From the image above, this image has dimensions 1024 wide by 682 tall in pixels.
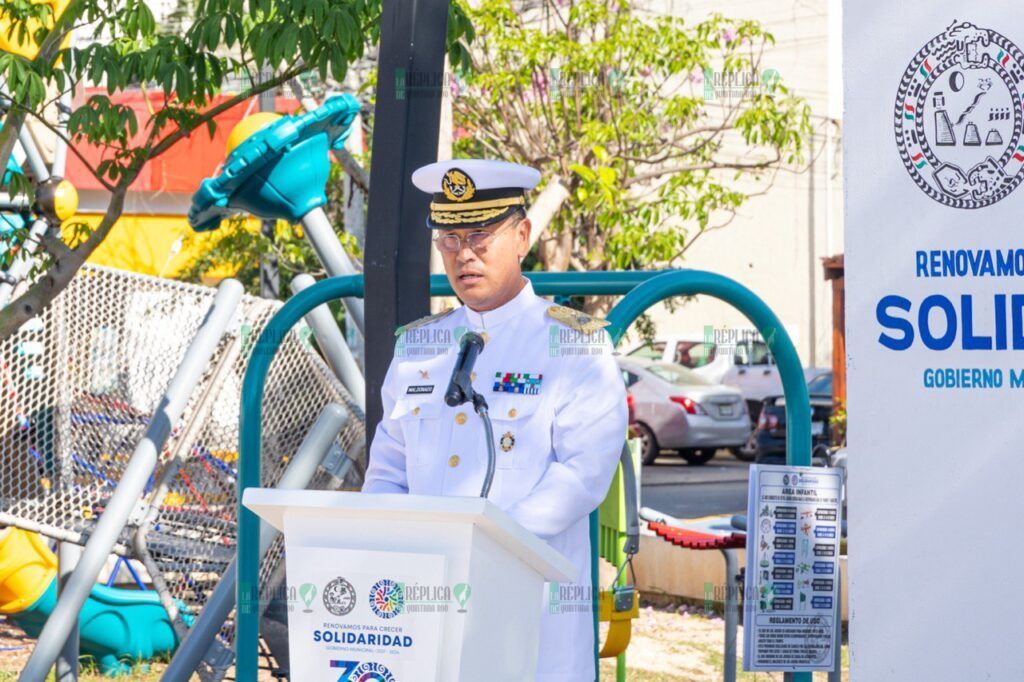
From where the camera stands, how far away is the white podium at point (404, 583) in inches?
106

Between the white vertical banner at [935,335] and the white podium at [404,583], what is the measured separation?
0.94 m

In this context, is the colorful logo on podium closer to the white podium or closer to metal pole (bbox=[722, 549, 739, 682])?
the white podium

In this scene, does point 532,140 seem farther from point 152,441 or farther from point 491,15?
point 152,441

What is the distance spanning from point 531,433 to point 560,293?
1.24 metres

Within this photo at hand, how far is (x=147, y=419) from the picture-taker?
19.6 ft

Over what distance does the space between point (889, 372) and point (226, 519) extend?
3.26 m

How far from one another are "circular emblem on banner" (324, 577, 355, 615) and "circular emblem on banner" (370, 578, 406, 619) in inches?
1.8

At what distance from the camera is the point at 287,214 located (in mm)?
5406

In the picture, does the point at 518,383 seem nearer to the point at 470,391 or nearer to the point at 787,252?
the point at 470,391

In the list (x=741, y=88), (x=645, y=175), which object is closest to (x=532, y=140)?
(x=645, y=175)

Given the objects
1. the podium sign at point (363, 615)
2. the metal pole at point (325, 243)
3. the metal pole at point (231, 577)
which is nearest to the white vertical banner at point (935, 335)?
the podium sign at point (363, 615)

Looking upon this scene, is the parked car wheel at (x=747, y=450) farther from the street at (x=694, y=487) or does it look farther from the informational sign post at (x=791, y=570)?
the informational sign post at (x=791, y=570)

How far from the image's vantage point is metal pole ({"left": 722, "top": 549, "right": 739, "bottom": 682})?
5039 mm

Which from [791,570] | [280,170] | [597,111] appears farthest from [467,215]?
[597,111]
